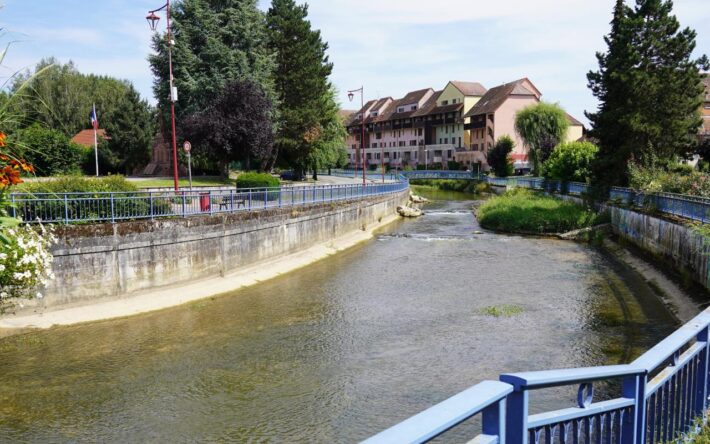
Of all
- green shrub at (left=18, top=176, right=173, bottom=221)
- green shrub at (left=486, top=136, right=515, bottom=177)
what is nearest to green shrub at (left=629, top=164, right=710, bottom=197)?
green shrub at (left=18, top=176, right=173, bottom=221)

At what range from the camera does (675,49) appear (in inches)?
1225

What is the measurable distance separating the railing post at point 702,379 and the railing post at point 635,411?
56.7 inches

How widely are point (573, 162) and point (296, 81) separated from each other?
25.7 meters

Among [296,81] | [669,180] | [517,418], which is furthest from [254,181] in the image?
[517,418]

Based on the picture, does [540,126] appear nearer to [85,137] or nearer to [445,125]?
[445,125]

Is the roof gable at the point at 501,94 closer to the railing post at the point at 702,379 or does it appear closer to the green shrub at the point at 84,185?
the green shrub at the point at 84,185

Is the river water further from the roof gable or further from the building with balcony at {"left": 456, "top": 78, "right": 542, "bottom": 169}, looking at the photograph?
the roof gable

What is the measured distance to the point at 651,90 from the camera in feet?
101

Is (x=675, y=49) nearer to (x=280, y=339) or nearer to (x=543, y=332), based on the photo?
(x=543, y=332)

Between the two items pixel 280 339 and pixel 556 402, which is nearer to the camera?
pixel 556 402

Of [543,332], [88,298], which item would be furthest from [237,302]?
[543,332]

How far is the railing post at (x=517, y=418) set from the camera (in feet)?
9.21

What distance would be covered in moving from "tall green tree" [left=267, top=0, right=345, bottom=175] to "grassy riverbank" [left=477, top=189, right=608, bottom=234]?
1925cm

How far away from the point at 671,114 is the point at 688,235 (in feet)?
45.4
